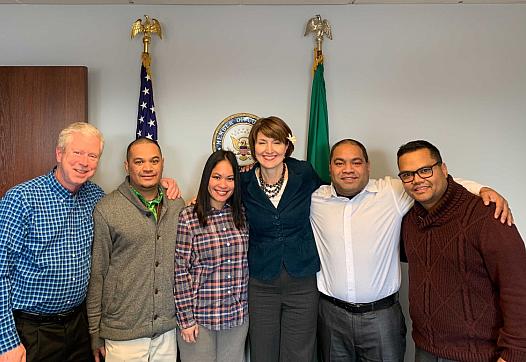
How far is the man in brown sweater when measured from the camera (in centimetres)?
162

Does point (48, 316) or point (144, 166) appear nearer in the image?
point (48, 316)

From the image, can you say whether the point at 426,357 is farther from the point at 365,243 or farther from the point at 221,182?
the point at 221,182

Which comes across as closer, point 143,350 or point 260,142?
point 143,350

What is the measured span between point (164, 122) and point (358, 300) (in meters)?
1.84

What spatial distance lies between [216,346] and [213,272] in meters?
0.41

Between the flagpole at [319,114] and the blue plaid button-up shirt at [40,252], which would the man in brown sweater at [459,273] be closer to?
the flagpole at [319,114]

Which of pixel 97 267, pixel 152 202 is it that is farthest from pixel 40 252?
pixel 152 202

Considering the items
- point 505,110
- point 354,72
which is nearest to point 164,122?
point 354,72

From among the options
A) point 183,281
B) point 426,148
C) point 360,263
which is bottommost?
point 183,281

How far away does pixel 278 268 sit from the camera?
7.09 ft

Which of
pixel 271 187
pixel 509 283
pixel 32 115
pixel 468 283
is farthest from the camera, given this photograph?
pixel 32 115

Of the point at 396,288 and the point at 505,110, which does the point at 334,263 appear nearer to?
the point at 396,288

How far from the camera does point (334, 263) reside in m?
2.20

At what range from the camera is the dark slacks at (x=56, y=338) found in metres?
1.83
